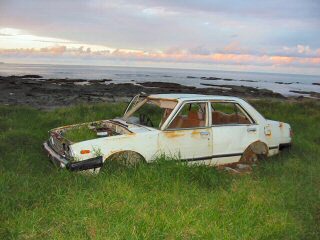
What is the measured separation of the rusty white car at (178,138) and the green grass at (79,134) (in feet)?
0.20

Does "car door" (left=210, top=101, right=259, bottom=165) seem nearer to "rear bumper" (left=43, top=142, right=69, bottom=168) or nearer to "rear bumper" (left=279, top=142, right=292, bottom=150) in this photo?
"rear bumper" (left=279, top=142, right=292, bottom=150)

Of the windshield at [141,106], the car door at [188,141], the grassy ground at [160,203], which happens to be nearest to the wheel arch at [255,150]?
the grassy ground at [160,203]

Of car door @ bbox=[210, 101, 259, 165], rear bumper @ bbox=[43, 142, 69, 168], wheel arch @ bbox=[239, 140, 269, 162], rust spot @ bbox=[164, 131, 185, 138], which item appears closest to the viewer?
rear bumper @ bbox=[43, 142, 69, 168]

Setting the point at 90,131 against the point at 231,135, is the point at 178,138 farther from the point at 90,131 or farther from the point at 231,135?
the point at 90,131

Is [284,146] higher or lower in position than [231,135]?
lower

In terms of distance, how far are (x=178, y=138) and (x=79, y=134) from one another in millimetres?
1812

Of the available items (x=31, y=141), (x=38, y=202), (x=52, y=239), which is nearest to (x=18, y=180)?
(x=38, y=202)

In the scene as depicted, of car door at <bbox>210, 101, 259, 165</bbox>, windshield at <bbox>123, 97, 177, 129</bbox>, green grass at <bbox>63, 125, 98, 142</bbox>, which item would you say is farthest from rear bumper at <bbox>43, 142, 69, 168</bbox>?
car door at <bbox>210, 101, 259, 165</bbox>

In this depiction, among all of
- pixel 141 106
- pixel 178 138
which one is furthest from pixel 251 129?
pixel 141 106

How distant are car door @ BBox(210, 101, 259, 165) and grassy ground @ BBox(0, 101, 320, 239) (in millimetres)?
A: 537

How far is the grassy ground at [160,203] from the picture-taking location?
4.43 m

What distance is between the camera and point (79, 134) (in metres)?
6.98

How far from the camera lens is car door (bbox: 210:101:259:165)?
7.10 meters

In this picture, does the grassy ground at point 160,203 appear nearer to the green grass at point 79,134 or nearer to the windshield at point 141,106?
the green grass at point 79,134
